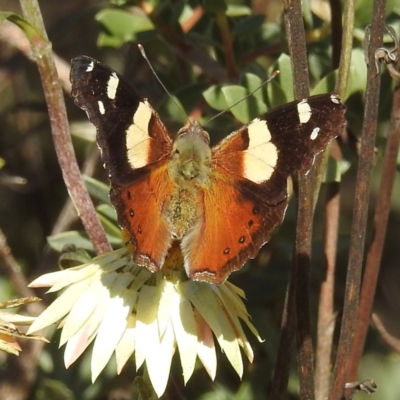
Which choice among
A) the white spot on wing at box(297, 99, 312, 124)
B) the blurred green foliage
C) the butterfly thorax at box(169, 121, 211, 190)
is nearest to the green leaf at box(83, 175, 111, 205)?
the blurred green foliage

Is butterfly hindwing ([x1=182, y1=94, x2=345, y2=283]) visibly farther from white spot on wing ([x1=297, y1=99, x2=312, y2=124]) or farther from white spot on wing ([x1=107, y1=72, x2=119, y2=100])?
white spot on wing ([x1=107, y1=72, x2=119, y2=100])

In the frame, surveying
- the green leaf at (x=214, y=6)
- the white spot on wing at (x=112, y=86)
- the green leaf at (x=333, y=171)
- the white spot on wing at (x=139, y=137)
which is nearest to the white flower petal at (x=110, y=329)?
the white spot on wing at (x=139, y=137)

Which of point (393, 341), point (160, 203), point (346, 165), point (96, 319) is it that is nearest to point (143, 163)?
point (160, 203)

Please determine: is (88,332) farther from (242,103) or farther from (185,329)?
(242,103)

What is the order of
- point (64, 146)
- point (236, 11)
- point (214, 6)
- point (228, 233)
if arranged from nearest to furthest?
point (228, 233), point (64, 146), point (214, 6), point (236, 11)

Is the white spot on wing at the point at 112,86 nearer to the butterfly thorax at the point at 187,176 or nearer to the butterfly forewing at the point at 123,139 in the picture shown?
the butterfly forewing at the point at 123,139

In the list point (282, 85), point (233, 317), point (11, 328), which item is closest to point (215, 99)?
point (282, 85)

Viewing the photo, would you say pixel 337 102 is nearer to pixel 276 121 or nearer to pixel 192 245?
pixel 276 121
